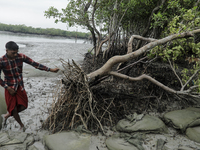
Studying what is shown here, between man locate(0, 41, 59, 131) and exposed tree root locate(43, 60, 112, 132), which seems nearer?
man locate(0, 41, 59, 131)

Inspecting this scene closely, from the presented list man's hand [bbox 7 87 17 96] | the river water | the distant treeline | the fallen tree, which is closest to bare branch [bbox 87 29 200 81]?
the fallen tree

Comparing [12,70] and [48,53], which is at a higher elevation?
[12,70]

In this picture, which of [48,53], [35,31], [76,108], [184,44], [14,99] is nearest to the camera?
[14,99]

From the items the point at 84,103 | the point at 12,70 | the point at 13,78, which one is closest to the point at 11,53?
the point at 12,70

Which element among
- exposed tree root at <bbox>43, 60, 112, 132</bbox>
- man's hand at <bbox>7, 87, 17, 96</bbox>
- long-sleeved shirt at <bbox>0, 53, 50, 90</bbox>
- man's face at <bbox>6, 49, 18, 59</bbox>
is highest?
man's face at <bbox>6, 49, 18, 59</bbox>

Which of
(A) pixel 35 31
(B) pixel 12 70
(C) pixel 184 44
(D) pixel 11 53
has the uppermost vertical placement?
(A) pixel 35 31

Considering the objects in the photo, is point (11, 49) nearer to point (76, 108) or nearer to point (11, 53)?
point (11, 53)

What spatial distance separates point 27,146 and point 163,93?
12.4 feet

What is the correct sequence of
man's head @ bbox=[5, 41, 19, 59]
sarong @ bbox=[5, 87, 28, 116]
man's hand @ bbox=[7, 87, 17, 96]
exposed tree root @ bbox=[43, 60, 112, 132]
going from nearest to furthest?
1. man's head @ bbox=[5, 41, 19, 59]
2. man's hand @ bbox=[7, 87, 17, 96]
3. sarong @ bbox=[5, 87, 28, 116]
4. exposed tree root @ bbox=[43, 60, 112, 132]

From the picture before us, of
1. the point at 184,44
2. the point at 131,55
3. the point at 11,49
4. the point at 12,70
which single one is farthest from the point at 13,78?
the point at 184,44

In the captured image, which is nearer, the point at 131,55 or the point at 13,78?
the point at 13,78

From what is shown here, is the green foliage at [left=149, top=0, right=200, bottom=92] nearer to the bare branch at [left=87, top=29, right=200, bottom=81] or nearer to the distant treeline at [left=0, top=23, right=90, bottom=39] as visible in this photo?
the bare branch at [left=87, top=29, right=200, bottom=81]

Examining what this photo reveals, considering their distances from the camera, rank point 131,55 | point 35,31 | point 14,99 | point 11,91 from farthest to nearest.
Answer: point 35,31, point 131,55, point 14,99, point 11,91

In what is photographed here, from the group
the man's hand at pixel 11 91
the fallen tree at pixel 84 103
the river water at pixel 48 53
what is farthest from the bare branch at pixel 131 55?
the man's hand at pixel 11 91
